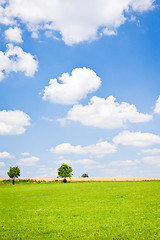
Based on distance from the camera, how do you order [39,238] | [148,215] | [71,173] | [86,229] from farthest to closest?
[71,173]
[148,215]
[86,229]
[39,238]

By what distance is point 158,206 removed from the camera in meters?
26.9

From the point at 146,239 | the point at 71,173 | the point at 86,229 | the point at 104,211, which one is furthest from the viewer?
the point at 71,173

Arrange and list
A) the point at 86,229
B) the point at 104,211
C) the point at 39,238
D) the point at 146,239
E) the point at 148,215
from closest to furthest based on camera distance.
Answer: the point at 146,239 → the point at 39,238 → the point at 86,229 → the point at 148,215 → the point at 104,211

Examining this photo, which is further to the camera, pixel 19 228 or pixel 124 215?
pixel 124 215

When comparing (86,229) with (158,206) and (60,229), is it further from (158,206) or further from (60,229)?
(158,206)

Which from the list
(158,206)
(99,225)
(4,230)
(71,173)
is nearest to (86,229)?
(99,225)

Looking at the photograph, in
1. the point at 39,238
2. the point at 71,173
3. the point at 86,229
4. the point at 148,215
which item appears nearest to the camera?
the point at 39,238

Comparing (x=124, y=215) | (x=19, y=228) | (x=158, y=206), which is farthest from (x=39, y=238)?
(x=158, y=206)

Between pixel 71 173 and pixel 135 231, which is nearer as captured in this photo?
pixel 135 231

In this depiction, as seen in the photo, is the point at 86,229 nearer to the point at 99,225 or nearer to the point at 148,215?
the point at 99,225

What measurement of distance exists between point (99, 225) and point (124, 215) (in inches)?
188

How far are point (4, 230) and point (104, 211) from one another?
40.2ft

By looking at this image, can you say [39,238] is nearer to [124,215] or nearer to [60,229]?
[60,229]

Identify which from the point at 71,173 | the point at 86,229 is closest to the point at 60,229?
the point at 86,229
